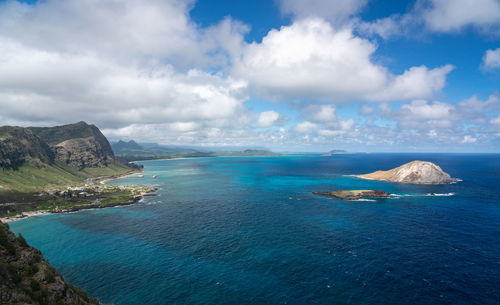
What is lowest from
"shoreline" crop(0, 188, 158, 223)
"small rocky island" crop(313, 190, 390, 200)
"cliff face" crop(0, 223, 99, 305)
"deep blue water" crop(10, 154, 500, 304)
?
"shoreline" crop(0, 188, 158, 223)

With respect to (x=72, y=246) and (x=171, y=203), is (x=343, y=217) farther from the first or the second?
(x=72, y=246)

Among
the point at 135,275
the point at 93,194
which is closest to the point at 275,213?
the point at 135,275

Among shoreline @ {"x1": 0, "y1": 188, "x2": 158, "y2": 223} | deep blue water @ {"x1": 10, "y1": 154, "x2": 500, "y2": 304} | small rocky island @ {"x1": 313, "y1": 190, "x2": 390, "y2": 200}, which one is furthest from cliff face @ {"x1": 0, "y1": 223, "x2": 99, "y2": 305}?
small rocky island @ {"x1": 313, "y1": 190, "x2": 390, "y2": 200}

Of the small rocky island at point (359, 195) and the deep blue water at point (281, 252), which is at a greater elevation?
the small rocky island at point (359, 195)

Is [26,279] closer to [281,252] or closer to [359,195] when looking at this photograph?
[281,252]

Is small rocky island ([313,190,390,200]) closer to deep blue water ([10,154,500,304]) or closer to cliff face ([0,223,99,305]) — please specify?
deep blue water ([10,154,500,304])

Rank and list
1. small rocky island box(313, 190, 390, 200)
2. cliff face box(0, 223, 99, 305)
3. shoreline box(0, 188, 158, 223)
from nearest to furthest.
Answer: cliff face box(0, 223, 99, 305) → shoreline box(0, 188, 158, 223) → small rocky island box(313, 190, 390, 200)

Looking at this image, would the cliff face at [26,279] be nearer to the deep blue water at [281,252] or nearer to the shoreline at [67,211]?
the deep blue water at [281,252]

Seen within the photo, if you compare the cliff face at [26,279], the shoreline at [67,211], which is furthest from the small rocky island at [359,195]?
the cliff face at [26,279]
